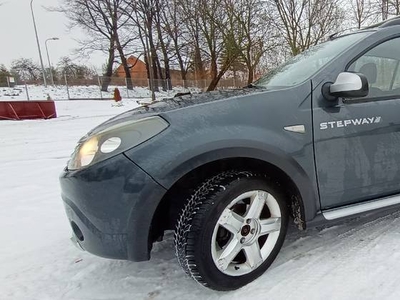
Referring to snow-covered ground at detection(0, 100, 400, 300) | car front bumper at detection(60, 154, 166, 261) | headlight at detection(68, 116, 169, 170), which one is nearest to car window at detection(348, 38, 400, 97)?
snow-covered ground at detection(0, 100, 400, 300)

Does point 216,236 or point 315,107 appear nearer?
point 216,236

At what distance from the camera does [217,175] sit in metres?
2.10

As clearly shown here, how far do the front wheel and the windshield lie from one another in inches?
32.4

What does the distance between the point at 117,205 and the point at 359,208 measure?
1632mm

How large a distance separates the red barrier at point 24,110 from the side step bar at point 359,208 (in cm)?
1495

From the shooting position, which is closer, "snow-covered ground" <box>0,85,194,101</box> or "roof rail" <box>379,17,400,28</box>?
"roof rail" <box>379,17,400,28</box>

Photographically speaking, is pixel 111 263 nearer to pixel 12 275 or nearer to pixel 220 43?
pixel 12 275

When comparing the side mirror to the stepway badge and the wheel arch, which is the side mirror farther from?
the wheel arch

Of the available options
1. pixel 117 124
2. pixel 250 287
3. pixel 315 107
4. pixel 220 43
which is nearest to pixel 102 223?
pixel 117 124

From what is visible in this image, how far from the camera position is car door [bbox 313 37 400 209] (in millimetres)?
2240

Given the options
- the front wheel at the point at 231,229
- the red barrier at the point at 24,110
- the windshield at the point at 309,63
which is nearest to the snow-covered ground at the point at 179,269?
the front wheel at the point at 231,229

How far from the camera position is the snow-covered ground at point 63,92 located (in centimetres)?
2724

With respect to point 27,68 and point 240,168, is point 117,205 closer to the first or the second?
point 240,168

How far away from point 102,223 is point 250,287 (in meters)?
1.01
